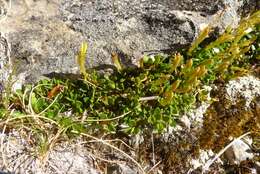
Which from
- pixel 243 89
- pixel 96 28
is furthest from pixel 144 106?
pixel 243 89

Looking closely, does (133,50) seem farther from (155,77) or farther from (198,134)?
(198,134)

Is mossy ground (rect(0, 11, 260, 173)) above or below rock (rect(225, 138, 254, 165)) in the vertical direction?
above

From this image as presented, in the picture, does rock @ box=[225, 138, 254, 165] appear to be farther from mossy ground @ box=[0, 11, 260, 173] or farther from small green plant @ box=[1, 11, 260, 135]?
small green plant @ box=[1, 11, 260, 135]

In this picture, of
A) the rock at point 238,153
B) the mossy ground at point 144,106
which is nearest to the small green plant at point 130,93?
the mossy ground at point 144,106

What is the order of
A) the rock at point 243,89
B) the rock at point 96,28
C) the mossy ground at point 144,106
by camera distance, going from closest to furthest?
the mossy ground at point 144,106, the rock at point 96,28, the rock at point 243,89

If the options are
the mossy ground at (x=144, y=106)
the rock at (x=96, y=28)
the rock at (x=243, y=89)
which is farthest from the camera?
the rock at (x=243, y=89)

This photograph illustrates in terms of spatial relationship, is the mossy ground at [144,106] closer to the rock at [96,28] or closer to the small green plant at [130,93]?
the small green plant at [130,93]

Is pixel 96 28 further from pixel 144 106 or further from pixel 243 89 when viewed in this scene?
pixel 243 89

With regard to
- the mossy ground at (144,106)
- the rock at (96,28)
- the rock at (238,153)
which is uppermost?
the rock at (96,28)

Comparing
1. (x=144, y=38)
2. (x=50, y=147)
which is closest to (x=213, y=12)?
(x=144, y=38)

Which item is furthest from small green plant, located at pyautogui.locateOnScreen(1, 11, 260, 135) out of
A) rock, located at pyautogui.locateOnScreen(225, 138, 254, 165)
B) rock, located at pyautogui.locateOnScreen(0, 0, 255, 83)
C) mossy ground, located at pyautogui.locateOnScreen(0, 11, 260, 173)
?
rock, located at pyautogui.locateOnScreen(225, 138, 254, 165)
